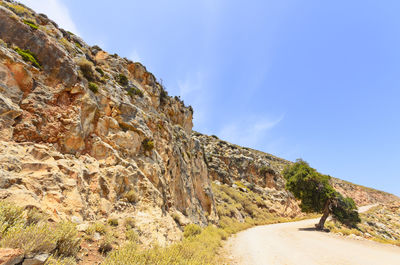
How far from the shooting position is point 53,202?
21.2 feet

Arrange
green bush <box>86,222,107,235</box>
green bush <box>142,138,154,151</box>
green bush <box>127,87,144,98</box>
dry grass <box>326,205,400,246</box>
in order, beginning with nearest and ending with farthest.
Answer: green bush <box>86,222,107,235</box>, green bush <box>142,138,154,151</box>, green bush <box>127,87,144,98</box>, dry grass <box>326,205,400,246</box>

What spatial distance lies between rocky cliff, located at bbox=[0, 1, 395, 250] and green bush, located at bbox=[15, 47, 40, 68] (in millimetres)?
39

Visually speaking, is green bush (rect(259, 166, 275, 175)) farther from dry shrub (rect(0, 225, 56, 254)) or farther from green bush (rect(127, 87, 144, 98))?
dry shrub (rect(0, 225, 56, 254))

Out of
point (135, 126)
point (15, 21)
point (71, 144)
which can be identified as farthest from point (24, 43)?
point (135, 126)

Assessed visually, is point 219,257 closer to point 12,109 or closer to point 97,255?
point 97,255

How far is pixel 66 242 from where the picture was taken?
496 centimetres

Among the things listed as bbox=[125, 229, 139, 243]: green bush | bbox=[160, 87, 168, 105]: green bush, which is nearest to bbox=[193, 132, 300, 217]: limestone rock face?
bbox=[160, 87, 168, 105]: green bush

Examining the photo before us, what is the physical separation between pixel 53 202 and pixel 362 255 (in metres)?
15.9

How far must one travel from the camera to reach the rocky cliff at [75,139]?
6.86m

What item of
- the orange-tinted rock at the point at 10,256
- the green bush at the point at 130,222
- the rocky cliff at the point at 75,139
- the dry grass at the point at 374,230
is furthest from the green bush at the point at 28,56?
the dry grass at the point at 374,230

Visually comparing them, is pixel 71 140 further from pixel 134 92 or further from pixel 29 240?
pixel 134 92

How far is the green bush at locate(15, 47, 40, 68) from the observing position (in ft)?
28.9

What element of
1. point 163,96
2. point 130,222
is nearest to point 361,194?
point 163,96

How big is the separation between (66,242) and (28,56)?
9.30 m
